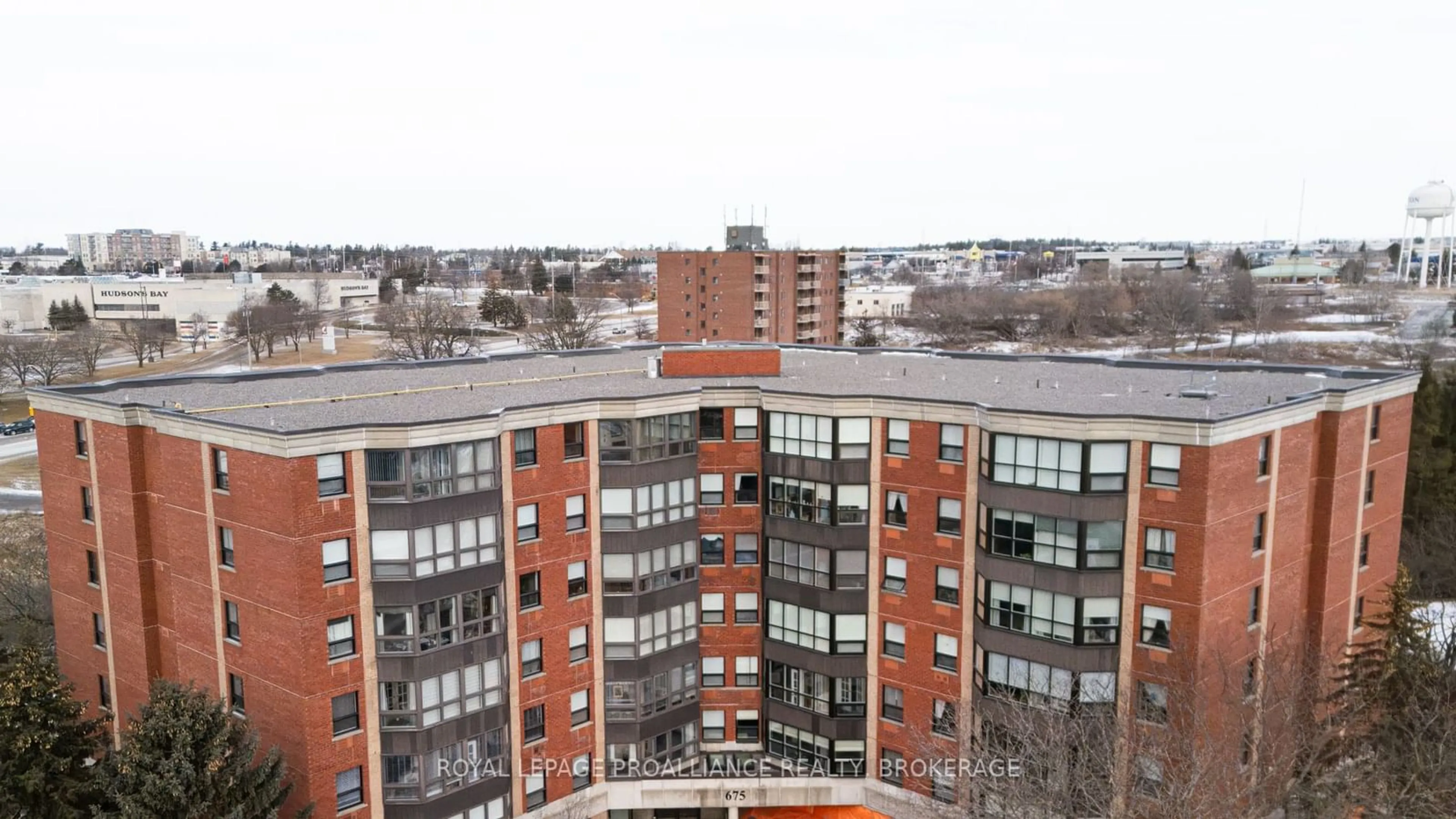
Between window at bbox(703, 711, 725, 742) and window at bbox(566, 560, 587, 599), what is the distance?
840 cm

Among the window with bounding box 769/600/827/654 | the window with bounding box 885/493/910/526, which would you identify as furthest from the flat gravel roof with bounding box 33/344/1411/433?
the window with bounding box 769/600/827/654

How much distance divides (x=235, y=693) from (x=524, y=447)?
39.3 feet

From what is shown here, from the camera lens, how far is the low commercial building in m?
157

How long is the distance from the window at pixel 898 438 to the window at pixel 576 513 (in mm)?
11113

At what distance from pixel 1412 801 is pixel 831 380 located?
78.5 feet

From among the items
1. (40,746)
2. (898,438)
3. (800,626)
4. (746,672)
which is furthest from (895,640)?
(40,746)

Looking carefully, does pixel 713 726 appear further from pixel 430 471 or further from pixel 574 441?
pixel 430 471

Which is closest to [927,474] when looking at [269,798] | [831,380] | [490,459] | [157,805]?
[831,380]

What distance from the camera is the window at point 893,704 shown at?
37.0 m

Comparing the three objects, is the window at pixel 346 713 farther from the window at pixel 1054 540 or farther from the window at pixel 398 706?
the window at pixel 1054 540

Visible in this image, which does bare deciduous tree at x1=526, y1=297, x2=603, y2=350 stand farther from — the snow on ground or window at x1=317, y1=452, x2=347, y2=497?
the snow on ground

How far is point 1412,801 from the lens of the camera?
29828 mm

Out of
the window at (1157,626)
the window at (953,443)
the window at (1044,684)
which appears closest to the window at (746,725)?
the window at (1044,684)

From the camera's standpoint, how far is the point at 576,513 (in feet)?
115
